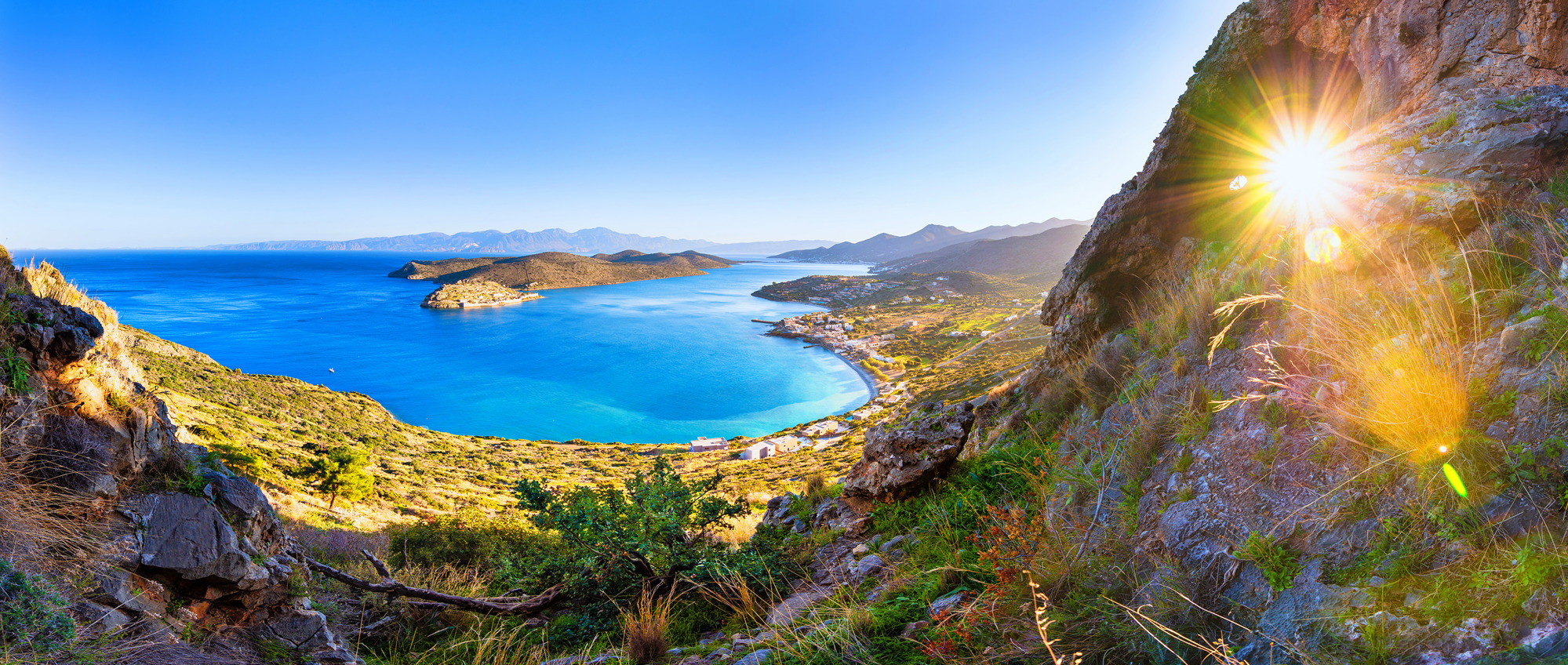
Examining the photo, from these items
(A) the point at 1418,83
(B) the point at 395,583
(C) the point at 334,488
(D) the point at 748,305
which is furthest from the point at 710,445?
(D) the point at 748,305

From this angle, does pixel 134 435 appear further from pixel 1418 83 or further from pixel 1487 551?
pixel 1418 83

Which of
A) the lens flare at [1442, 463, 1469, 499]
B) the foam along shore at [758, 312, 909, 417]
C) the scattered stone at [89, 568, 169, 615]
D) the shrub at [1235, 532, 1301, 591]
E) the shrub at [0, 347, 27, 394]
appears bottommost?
the foam along shore at [758, 312, 909, 417]

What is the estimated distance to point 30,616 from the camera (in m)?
2.64

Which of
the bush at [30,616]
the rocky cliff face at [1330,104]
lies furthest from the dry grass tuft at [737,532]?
the rocky cliff face at [1330,104]

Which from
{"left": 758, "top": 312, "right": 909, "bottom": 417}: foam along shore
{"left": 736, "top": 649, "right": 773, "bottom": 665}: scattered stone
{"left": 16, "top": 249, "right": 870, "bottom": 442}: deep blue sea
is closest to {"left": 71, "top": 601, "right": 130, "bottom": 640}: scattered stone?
{"left": 736, "top": 649, "right": 773, "bottom": 665}: scattered stone

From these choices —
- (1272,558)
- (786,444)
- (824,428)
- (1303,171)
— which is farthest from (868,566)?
(824,428)

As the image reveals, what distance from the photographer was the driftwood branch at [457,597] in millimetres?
4715

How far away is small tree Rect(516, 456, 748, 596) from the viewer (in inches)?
187

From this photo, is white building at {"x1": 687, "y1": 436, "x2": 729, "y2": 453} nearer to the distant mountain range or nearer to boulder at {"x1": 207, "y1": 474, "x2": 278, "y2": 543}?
boulder at {"x1": 207, "y1": 474, "x2": 278, "y2": 543}

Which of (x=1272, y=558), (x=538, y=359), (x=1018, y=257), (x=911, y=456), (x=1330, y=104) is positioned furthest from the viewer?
(x=1018, y=257)

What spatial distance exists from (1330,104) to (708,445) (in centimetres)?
3819

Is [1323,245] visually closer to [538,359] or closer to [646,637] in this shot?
[646,637]

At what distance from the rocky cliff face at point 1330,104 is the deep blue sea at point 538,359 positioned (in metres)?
39.3

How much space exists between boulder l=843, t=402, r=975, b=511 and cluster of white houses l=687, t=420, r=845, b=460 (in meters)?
29.6
